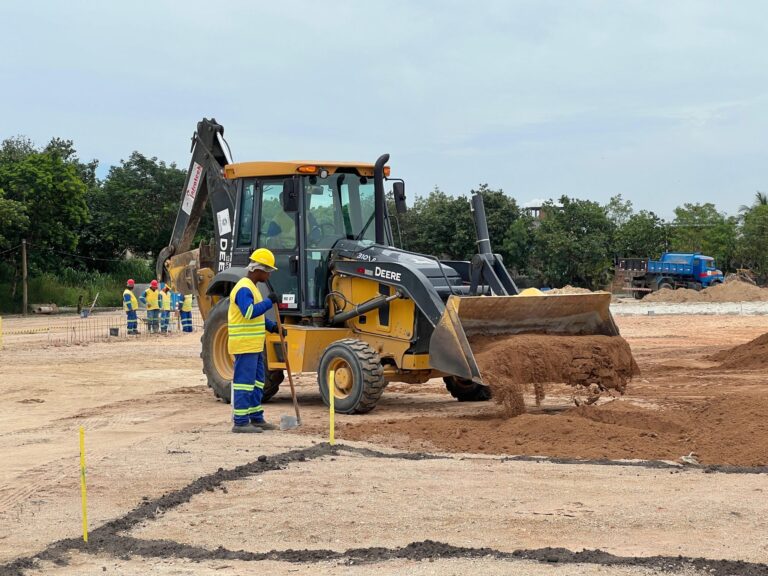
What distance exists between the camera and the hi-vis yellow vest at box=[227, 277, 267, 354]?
11227 mm

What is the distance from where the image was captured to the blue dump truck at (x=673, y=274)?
51844mm

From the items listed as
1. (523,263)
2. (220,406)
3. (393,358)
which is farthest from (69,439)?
(523,263)

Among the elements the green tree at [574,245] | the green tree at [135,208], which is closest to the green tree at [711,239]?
the green tree at [574,245]

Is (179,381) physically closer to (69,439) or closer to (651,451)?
(69,439)

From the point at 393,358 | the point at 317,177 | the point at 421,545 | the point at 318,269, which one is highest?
the point at 317,177

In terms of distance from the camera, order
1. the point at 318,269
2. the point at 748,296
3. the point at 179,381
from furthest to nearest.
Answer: the point at 748,296 → the point at 179,381 → the point at 318,269

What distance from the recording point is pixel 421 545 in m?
6.38

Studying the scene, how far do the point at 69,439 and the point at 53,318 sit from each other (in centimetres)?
3268

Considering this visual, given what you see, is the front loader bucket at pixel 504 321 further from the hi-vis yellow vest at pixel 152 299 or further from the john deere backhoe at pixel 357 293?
the hi-vis yellow vest at pixel 152 299

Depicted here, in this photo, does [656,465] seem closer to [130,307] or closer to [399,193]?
[399,193]

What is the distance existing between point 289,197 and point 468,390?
3598 mm

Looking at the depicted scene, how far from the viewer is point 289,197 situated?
42.2ft

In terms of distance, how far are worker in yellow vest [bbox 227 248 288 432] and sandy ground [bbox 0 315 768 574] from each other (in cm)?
32

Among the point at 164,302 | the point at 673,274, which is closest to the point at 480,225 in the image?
the point at 164,302
